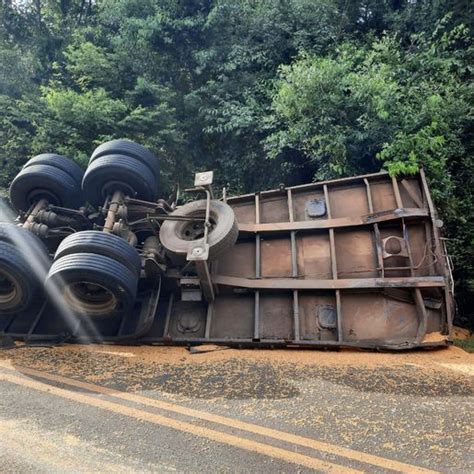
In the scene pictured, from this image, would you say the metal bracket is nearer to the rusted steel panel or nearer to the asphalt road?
the rusted steel panel

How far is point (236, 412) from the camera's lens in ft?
10.6

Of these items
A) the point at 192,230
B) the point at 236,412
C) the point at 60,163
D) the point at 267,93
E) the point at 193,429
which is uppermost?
the point at 267,93

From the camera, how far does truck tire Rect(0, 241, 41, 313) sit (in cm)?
468

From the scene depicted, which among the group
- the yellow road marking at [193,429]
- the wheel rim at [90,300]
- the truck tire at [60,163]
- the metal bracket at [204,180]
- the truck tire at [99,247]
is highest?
the truck tire at [60,163]

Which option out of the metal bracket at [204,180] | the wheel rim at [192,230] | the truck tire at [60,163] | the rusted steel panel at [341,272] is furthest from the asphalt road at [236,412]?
the truck tire at [60,163]

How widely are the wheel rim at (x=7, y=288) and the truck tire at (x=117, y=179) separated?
1.70 m

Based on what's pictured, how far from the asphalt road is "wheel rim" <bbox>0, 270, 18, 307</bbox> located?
2.19 feet

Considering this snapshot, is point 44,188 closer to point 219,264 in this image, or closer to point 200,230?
point 200,230

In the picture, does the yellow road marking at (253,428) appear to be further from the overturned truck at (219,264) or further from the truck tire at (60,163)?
the truck tire at (60,163)

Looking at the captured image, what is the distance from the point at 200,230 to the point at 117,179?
4.98ft

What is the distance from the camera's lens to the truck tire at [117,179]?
226 inches

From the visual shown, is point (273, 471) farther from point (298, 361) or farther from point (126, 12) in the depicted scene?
point (126, 12)

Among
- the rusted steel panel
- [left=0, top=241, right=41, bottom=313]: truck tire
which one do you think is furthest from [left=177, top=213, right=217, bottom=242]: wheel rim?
[left=0, top=241, right=41, bottom=313]: truck tire

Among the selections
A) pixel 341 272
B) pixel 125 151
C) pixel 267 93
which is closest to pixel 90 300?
pixel 125 151
